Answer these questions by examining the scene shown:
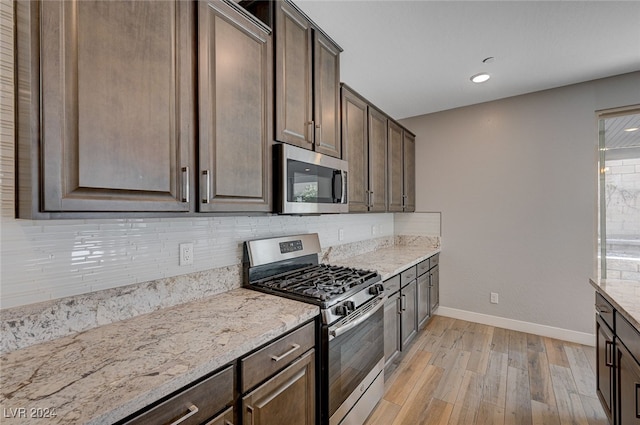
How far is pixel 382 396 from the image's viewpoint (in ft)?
6.88

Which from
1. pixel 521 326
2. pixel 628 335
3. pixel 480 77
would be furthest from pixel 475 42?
pixel 521 326

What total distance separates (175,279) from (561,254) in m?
3.65

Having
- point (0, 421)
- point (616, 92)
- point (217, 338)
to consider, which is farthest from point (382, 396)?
point (616, 92)

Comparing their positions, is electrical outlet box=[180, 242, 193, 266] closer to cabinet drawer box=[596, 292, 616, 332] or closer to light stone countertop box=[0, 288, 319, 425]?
light stone countertop box=[0, 288, 319, 425]

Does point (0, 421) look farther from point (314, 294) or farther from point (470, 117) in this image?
point (470, 117)

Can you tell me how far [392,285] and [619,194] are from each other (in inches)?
99.9

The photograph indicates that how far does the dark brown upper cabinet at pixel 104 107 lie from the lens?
0.80 meters

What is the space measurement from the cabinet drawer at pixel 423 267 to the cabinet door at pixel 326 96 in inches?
62.5

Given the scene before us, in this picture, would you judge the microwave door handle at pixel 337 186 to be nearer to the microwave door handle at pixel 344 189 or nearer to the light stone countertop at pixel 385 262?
the microwave door handle at pixel 344 189

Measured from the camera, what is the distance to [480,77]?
105 inches

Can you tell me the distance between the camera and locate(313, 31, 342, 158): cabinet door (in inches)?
74.5

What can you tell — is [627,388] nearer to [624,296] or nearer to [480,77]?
[624,296]

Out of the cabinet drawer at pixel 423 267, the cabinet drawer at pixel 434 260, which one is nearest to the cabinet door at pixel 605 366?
the cabinet drawer at pixel 423 267

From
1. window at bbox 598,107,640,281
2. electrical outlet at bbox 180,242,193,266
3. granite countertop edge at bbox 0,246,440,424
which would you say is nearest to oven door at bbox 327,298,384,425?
granite countertop edge at bbox 0,246,440,424
